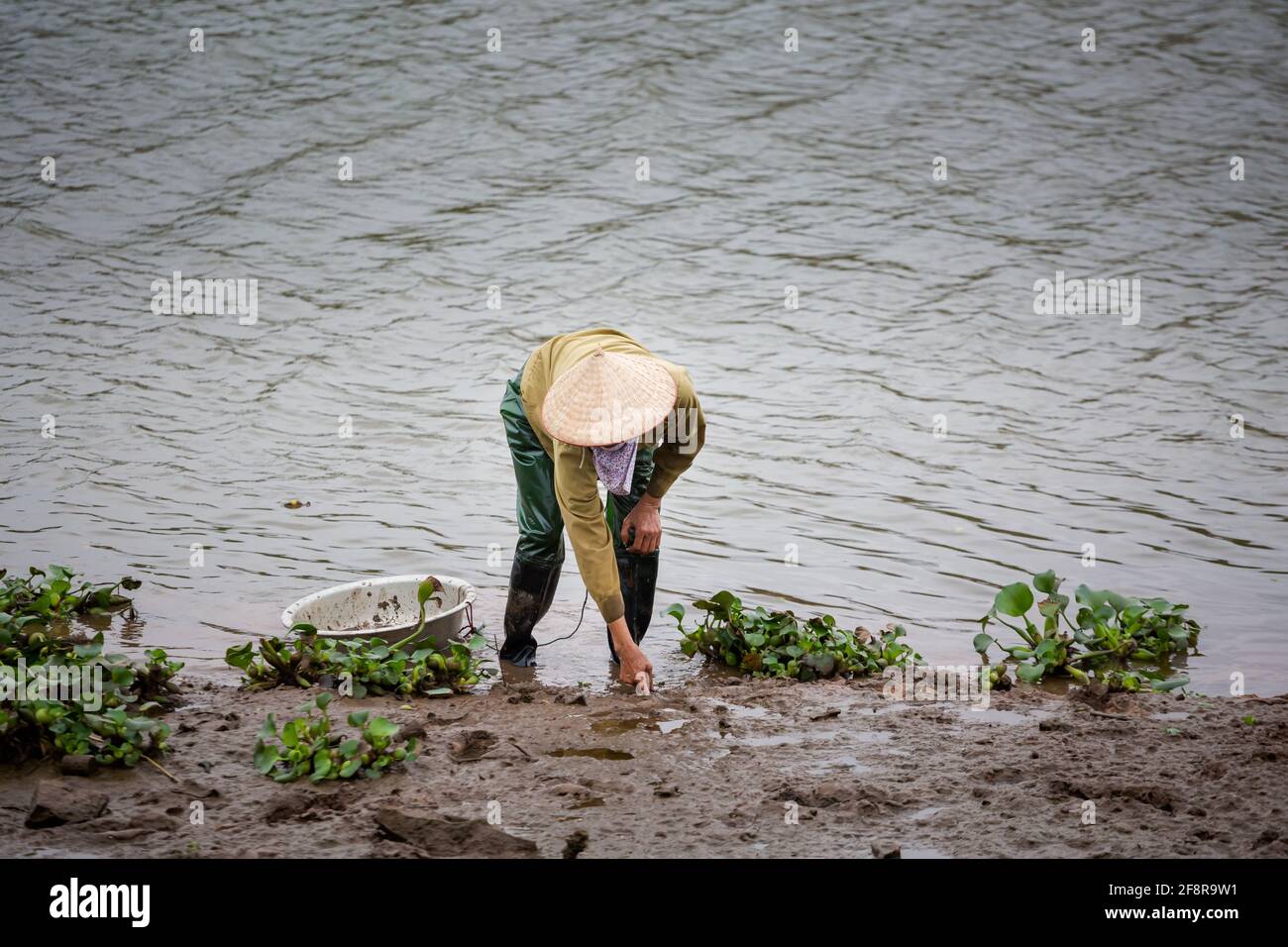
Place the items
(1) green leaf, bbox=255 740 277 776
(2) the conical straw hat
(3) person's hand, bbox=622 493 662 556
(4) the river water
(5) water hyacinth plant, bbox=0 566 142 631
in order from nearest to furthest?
(1) green leaf, bbox=255 740 277 776, (2) the conical straw hat, (3) person's hand, bbox=622 493 662 556, (5) water hyacinth plant, bbox=0 566 142 631, (4) the river water

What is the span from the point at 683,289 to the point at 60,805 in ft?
27.4

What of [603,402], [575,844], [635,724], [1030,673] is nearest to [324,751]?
[575,844]

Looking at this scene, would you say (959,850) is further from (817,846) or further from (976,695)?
(976,695)

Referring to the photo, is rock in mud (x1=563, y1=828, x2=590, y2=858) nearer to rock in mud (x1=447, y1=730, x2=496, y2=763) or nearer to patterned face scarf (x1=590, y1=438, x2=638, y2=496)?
rock in mud (x1=447, y1=730, x2=496, y2=763)

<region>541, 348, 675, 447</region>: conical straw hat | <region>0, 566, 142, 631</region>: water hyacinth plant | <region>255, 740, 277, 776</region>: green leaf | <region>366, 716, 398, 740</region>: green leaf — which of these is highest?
<region>541, 348, 675, 447</region>: conical straw hat

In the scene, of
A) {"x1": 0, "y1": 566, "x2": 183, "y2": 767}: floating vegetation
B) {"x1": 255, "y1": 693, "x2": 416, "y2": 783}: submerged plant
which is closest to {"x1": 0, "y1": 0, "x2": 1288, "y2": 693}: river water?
{"x1": 0, "y1": 566, "x2": 183, "y2": 767}: floating vegetation

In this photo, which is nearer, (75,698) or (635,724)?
(75,698)

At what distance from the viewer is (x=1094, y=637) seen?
4.84 m

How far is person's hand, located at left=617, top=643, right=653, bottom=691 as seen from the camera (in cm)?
423

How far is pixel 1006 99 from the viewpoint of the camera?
47.7ft

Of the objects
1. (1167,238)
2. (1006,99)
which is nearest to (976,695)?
(1167,238)

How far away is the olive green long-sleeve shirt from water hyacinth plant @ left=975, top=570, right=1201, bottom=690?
4.66 ft

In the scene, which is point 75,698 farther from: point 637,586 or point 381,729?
point 637,586

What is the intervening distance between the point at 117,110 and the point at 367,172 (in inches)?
134
